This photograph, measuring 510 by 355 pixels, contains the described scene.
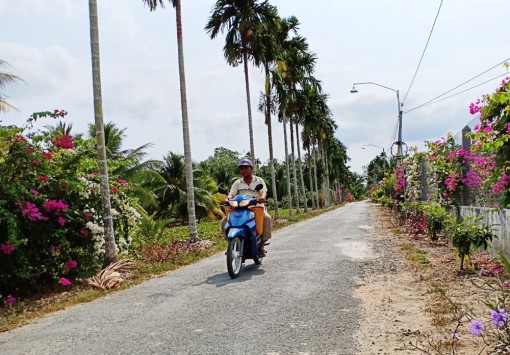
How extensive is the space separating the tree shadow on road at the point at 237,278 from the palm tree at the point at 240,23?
14.7 meters

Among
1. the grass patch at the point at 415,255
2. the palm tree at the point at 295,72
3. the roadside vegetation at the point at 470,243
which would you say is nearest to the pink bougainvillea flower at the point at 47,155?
the roadside vegetation at the point at 470,243

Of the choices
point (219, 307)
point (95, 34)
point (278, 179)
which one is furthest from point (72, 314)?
point (278, 179)

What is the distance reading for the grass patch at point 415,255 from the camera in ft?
28.9

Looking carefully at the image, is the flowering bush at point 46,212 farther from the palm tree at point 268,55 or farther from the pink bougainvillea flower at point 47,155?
the palm tree at point 268,55

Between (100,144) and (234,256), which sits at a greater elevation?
(100,144)

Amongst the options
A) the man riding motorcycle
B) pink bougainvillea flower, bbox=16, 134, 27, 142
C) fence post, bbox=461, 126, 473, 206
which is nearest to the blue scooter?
the man riding motorcycle

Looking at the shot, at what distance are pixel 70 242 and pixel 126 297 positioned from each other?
8.05 feet

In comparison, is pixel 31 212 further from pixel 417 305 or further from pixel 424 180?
pixel 424 180

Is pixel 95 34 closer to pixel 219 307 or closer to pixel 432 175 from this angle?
pixel 219 307

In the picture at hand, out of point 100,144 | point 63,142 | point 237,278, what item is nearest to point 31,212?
point 63,142

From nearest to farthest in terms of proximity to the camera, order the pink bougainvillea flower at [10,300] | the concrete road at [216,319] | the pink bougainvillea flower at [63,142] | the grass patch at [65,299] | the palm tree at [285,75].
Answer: the concrete road at [216,319]
the grass patch at [65,299]
the pink bougainvillea flower at [10,300]
the pink bougainvillea flower at [63,142]
the palm tree at [285,75]

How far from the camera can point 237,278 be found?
7664mm

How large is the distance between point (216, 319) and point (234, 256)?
8.00 ft

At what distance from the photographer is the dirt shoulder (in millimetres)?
4156
